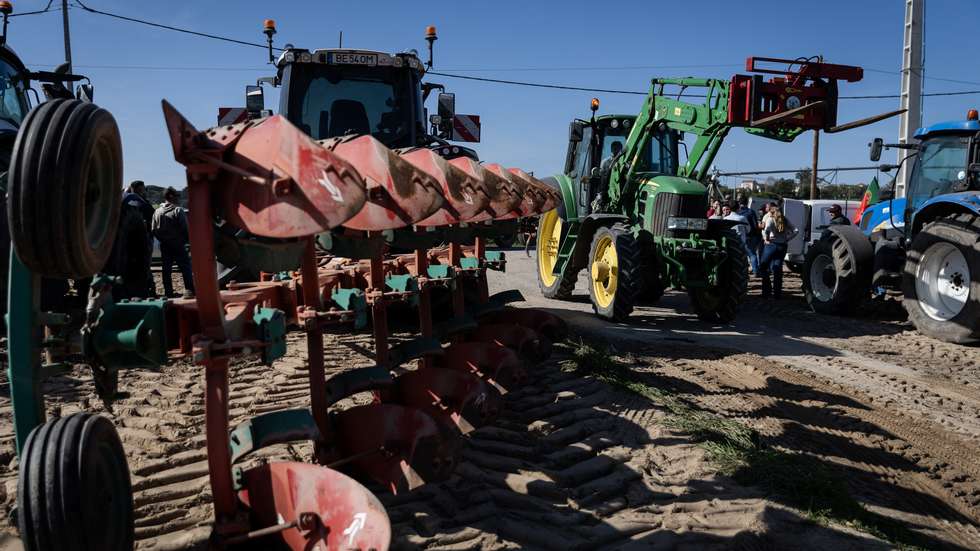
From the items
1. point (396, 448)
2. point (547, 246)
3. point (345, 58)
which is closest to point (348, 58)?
point (345, 58)

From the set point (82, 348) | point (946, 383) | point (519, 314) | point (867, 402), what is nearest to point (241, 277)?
point (519, 314)

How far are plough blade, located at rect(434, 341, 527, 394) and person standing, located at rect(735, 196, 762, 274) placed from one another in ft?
26.9

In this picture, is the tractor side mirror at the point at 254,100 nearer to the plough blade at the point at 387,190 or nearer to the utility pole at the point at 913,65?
the plough blade at the point at 387,190

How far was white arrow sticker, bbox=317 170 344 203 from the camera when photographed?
2.18 meters

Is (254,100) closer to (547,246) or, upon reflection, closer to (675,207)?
(675,207)

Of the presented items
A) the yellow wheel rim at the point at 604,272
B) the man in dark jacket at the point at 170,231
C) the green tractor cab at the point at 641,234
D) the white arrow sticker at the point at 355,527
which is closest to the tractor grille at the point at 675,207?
the green tractor cab at the point at 641,234

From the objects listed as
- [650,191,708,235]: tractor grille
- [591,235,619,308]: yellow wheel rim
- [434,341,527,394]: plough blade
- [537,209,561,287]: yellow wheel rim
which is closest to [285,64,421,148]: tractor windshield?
[591,235,619,308]: yellow wheel rim

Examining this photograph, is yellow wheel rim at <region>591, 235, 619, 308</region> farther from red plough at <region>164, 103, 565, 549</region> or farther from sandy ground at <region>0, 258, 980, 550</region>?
red plough at <region>164, 103, 565, 549</region>

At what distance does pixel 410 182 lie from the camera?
2.93 meters

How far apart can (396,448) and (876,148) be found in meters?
8.54

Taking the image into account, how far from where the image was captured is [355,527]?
2.26m

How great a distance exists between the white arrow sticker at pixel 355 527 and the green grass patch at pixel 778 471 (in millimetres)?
1994

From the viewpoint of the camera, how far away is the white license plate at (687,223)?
8508mm

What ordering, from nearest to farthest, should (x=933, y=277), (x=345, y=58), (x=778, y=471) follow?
(x=778, y=471) < (x=345, y=58) < (x=933, y=277)
